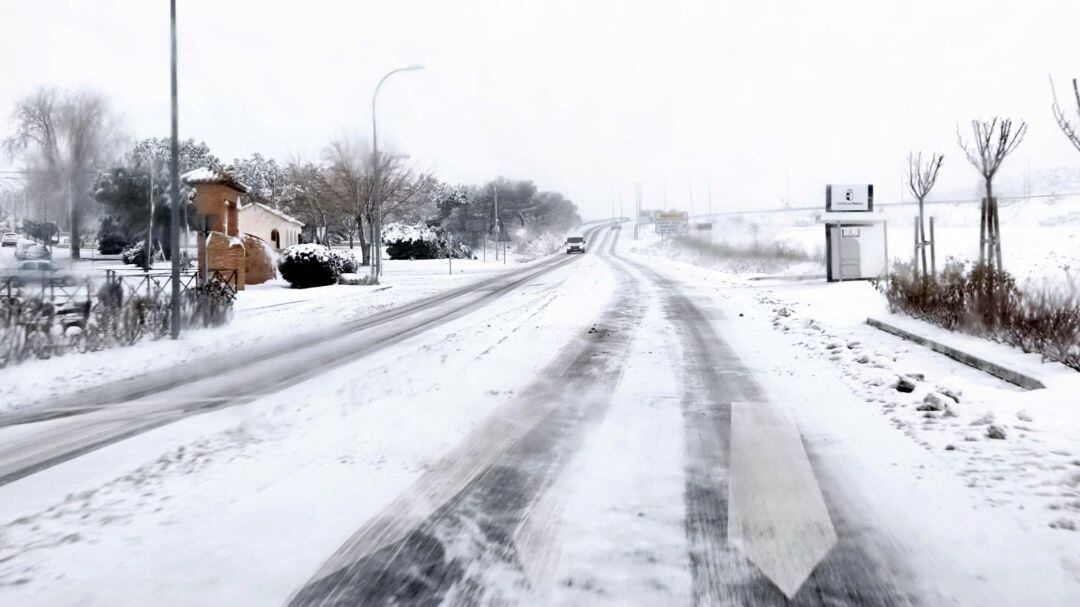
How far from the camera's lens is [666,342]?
9.66 m

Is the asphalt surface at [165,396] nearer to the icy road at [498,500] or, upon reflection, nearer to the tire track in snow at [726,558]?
the icy road at [498,500]

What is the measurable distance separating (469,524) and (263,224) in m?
34.7

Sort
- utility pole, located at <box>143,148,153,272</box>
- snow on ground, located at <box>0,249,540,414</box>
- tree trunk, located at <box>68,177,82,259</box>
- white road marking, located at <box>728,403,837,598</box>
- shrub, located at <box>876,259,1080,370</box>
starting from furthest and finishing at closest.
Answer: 1. utility pole, located at <box>143,148,153,272</box>
2. tree trunk, located at <box>68,177,82,259</box>
3. snow on ground, located at <box>0,249,540,414</box>
4. shrub, located at <box>876,259,1080,370</box>
5. white road marking, located at <box>728,403,837,598</box>

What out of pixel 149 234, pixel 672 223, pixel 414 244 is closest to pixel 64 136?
pixel 149 234

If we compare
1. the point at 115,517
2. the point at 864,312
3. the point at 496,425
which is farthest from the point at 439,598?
the point at 864,312

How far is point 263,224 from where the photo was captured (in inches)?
1367

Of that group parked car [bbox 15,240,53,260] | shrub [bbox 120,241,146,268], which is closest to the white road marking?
parked car [bbox 15,240,53,260]

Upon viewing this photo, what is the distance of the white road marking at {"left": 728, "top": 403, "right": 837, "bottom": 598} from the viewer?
111 inches

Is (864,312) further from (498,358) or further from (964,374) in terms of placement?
(498,358)

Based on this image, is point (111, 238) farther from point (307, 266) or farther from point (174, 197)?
point (174, 197)

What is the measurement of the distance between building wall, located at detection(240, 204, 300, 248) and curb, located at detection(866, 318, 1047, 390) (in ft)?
92.5

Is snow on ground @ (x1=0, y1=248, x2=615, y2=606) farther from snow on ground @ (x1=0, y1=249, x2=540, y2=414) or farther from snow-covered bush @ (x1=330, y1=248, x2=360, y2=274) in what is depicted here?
snow-covered bush @ (x1=330, y1=248, x2=360, y2=274)

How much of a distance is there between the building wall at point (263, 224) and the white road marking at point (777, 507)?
99.1 ft

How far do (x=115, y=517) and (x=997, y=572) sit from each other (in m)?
3.92
